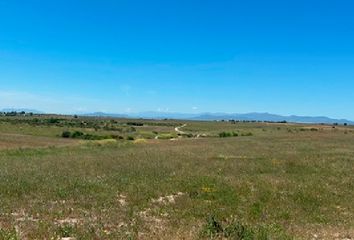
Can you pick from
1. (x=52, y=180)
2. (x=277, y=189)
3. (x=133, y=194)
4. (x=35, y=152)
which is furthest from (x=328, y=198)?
Result: (x=35, y=152)

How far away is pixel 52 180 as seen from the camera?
2414 centimetres

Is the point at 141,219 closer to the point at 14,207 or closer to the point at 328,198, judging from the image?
the point at 14,207

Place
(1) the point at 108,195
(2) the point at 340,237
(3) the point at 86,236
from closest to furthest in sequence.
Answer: (3) the point at 86,236 → (2) the point at 340,237 → (1) the point at 108,195

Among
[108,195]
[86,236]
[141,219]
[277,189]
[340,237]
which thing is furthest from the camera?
[277,189]

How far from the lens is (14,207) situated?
1722cm

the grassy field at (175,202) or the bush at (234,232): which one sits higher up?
the bush at (234,232)

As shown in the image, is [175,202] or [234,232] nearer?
[234,232]

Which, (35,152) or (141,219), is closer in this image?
(141,219)

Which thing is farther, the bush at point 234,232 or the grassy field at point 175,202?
the grassy field at point 175,202

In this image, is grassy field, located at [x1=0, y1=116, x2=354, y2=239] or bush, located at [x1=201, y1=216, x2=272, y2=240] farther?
grassy field, located at [x1=0, y1=116, x2=354, y2=239]

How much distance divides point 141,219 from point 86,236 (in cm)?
415

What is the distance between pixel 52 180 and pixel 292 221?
12.5 metres

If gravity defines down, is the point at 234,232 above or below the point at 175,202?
above

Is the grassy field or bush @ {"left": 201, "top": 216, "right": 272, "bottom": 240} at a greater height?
bush @ {"left": 201, "top": 216, "right": 272, "bottom": 240}
